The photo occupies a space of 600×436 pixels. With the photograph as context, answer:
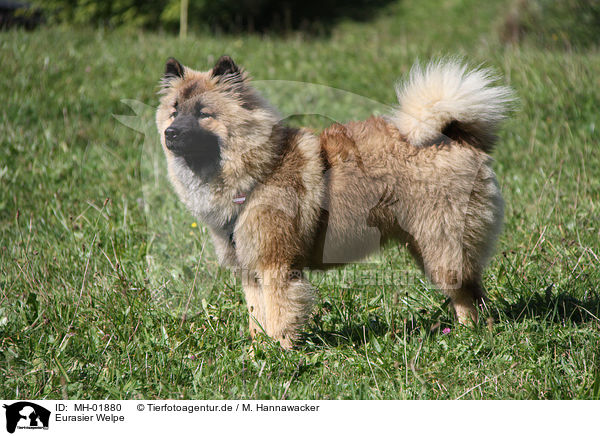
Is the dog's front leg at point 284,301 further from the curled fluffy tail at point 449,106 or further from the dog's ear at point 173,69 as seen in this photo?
the dog's ear at point 173,69

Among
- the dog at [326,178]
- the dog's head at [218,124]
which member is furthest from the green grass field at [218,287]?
the dog's head at [218,124]

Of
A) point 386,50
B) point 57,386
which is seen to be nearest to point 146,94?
point 386,50

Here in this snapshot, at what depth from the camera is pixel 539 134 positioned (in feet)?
18.5

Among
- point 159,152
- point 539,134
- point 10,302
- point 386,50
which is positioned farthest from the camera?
point 386,50

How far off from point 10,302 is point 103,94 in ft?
13.1

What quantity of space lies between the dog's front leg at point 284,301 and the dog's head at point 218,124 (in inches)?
23.1

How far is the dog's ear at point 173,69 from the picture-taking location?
3066 mm

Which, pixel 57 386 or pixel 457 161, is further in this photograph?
pixel 457 161

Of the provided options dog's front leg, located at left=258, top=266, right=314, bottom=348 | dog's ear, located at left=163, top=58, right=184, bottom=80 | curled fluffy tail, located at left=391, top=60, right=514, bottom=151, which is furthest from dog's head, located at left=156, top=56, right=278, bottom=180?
curled fluffy tail, located at left=391, top=60, right=514, bottom=151
